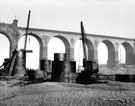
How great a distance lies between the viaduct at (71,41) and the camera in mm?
34406

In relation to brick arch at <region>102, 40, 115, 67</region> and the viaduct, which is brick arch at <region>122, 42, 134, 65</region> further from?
brick arch at <region>102, 40, 115, 67</region>

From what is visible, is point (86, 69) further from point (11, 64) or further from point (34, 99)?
point (34, 99)

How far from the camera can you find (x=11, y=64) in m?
21.0

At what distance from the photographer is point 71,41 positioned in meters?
40.1

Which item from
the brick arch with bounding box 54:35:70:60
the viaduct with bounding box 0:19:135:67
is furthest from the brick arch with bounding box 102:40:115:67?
the brick arch with bounding box 54:35:70:60

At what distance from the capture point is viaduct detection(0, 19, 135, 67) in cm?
3441

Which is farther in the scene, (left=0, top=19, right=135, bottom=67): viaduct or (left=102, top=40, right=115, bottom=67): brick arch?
(left=102, top=40, right=115, bottom=67): brick arch

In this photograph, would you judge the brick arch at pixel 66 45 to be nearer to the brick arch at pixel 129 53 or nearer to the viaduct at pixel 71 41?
the viaduct at pixel 71 41

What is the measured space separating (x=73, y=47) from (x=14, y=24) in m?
11.4

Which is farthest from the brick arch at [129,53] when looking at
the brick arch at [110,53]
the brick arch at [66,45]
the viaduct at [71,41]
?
the brick arch at [66,45]

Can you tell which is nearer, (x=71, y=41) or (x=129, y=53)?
(x=71, y=41)

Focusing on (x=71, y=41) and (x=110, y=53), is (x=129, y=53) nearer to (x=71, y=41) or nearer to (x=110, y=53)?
(x=110, y=53)

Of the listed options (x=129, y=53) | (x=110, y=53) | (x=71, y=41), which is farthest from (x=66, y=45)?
(x=129, y=53)

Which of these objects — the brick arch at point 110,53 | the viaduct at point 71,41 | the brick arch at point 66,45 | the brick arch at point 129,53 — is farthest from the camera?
the brick arch at point 129,53
